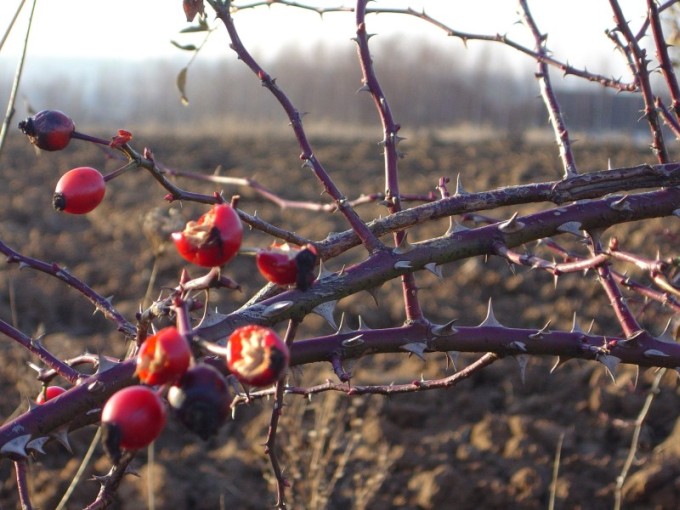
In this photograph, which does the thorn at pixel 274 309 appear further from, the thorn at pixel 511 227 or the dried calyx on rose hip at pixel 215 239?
the thorn at pixel 511 227

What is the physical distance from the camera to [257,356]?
27.2 inches

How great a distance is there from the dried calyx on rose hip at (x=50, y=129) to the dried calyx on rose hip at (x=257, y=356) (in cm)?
45

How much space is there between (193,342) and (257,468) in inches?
120

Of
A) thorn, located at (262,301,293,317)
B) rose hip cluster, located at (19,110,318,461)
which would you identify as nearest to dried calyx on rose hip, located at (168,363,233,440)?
rose hip cluster, located at (19,110,318,461)

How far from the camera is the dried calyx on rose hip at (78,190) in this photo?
99 cm

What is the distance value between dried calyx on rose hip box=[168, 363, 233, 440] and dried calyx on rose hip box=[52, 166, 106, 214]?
0.39 m

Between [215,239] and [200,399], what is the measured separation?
15 centimetres

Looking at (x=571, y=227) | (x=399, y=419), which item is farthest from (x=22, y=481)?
(x=399, y=419)

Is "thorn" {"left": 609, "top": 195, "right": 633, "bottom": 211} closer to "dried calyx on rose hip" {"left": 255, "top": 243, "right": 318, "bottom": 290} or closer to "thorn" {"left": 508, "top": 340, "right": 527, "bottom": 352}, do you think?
"thorn" {"left": 508, "top": 340, "right": 527, "bottom": 352}

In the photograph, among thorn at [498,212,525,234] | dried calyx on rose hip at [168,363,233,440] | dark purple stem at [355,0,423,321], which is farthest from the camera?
dark purple stem at [355,0,423,321]

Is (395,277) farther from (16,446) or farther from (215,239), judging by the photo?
(16,446)

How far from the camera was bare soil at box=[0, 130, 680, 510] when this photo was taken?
10.9 ft

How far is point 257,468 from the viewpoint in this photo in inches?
144

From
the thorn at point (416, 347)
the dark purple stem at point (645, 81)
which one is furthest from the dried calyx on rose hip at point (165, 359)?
the dark purple stem at point (645, 81)
